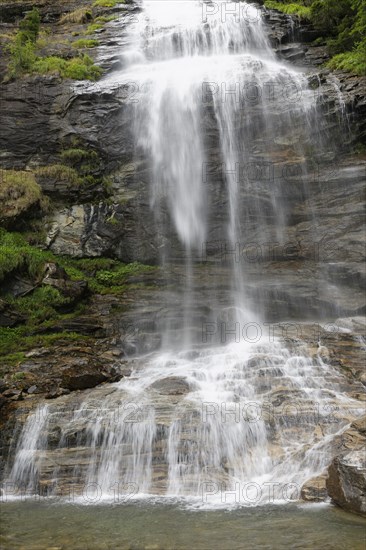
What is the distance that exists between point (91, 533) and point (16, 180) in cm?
1291

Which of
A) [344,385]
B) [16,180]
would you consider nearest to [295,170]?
[344,385]

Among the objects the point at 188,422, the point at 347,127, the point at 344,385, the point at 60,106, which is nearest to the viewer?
the point at 188,422

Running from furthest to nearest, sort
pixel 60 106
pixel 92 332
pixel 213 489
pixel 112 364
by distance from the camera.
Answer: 1. pixel 60 106
2. pixel 92 332
3. pixel 112 364
4. pixel 213 489

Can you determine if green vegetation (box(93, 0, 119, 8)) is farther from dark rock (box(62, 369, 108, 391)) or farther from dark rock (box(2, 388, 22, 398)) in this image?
dark rock (box(2, 388, 22, 398))

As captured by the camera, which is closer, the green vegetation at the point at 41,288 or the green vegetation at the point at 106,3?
the green vegetation at the point at 41,288

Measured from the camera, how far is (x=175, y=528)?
5.66 meters

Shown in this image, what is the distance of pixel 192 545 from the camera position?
505 cm

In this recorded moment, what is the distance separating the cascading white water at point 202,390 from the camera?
7.78 meters

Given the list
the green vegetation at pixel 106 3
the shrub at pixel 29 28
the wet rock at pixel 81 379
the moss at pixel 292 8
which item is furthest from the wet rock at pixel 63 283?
the green vegetation at pixel 106 3

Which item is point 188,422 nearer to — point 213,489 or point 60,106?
point 213,489

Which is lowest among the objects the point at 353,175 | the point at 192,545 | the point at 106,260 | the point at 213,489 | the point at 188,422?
the point at 192,545

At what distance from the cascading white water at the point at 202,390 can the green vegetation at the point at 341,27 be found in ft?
6.74

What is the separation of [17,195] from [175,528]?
12875 millimetres

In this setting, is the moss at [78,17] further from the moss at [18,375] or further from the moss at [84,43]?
the moss at [18,375]
